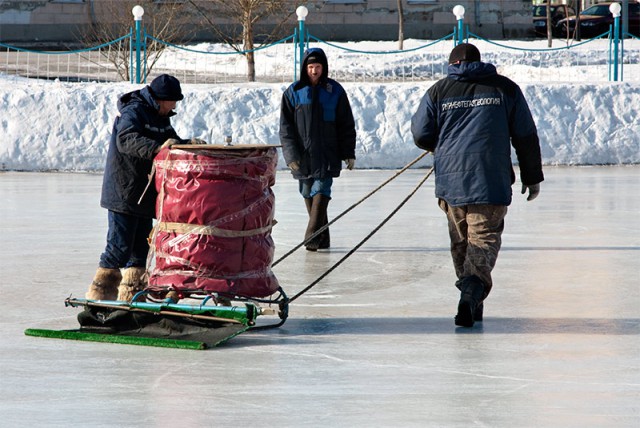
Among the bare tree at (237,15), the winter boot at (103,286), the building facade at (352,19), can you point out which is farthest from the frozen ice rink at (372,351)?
the building facade at (352,19)

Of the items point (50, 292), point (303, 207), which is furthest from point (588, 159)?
point (50, 292)

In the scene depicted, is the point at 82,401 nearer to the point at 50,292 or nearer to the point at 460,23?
the point at 50,292

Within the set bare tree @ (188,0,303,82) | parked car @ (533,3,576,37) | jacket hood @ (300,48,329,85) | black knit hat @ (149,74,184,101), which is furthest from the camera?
parked car @ (533,3,576,37)

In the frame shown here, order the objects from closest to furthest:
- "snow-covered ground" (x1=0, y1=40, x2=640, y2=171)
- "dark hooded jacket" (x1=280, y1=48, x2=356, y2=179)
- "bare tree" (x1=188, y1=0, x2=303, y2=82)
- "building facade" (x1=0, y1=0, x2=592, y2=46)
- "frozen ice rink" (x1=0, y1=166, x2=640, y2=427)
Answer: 1. "frozen ice rink" (x1=0, y1=166, x2=640, y2=427)
2. "dark hooded jacket" (x1=280, y1=48, x2=356, y2=179)
3. "snow-covered ground" (x1=0, y1=40, x2=640, y2=171)
4. "bare tree" (x1=188, y1=0, x2=303, y2=82)
5. "building facade" (x1=0, y1=0, x2=592, y2=46)

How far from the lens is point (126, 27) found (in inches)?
1172

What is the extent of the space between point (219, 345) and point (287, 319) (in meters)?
0.85

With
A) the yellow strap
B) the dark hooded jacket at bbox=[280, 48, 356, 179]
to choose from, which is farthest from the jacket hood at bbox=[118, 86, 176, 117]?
the dark hooded jacket at bbox=[280, 48, 356, 179]

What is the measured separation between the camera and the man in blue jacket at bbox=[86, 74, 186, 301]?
22.2ft

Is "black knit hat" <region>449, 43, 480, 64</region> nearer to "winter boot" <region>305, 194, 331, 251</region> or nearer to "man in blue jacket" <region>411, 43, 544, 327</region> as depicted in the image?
"man in blue jacket" <region>411, 43, 544, 327</region>

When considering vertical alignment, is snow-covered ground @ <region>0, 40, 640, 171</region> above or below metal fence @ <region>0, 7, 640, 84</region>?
below

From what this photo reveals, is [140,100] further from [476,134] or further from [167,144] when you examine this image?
[476,134]

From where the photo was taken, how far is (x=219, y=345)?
614cm

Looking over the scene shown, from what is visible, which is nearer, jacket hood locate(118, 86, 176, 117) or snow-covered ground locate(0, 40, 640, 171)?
jacket hood locate(118, 86, 176, 117)

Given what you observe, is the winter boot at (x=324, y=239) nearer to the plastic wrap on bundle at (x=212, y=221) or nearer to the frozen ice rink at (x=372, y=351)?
the frozen ice rink at (x=372, y=351)
